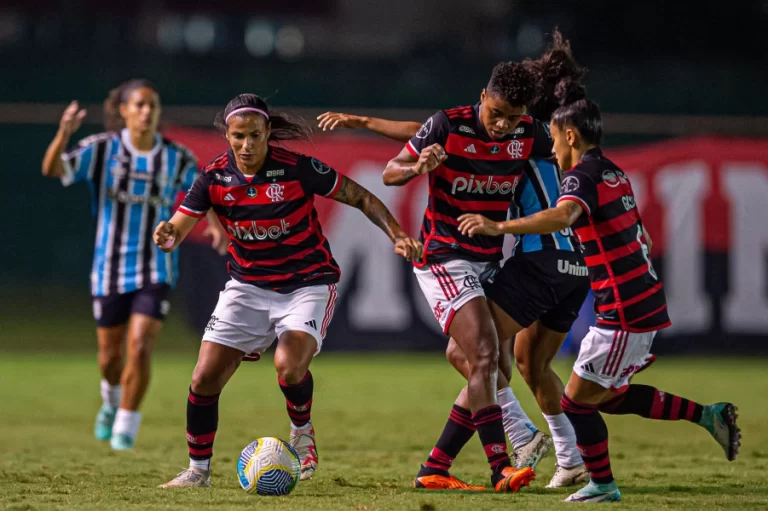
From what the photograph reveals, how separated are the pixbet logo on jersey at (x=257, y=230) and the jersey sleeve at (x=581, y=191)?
5.09 ft

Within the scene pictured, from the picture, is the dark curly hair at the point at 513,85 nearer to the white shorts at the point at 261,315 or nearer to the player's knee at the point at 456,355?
the player's knee at the point at 456,355

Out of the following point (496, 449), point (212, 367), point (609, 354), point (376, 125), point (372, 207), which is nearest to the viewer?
point (609, 354)

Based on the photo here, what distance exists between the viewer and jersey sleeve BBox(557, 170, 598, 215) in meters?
4.91

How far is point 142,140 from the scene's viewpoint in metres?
8.03

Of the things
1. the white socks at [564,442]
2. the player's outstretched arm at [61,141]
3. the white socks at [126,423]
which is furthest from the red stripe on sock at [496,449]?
the player's outstretched arm at [61,141]

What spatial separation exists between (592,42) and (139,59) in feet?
25.5

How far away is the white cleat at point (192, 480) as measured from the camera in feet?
18.1

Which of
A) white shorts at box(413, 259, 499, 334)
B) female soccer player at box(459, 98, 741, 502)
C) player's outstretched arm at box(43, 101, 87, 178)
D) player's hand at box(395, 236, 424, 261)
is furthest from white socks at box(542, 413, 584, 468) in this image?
player's outstretched arm at box(43, 101, 87, 178)

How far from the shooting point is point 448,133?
18.7 ft

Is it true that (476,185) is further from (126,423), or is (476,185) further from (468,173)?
(126,423)

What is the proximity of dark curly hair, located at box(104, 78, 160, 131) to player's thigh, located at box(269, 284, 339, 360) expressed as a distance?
2.86 meters

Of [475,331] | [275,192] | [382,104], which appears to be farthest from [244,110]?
[382,104]

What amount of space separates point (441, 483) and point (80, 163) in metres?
3.94

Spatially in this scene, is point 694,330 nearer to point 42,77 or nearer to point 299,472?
point 299,472
